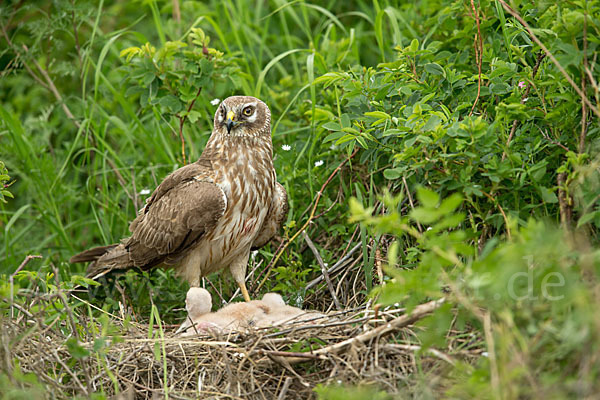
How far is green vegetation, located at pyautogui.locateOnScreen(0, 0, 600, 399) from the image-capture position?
252cm

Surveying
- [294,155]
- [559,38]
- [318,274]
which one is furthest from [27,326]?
[559,38]

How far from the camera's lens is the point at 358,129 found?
4.29 m

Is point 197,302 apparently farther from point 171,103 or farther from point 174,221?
point 171,103

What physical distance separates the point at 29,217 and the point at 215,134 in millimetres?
2051

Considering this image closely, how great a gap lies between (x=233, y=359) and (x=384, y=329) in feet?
2.60

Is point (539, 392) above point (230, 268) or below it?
above

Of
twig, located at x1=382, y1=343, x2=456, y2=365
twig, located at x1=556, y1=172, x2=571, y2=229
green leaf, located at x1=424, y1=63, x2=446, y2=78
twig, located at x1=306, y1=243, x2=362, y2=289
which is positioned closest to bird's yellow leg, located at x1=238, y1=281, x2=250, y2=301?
twig, located at x1=306, y1=243, x2=362, y2=289

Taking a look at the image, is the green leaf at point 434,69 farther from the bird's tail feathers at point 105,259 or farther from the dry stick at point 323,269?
the bird's tail feathers at point 105,259

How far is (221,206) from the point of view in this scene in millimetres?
4328

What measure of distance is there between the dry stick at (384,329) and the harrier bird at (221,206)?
1306 millimetres

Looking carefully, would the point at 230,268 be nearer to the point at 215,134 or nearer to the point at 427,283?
the point at 215,134

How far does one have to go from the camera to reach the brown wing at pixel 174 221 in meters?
4.32

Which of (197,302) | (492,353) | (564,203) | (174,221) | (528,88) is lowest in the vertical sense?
(197,302)

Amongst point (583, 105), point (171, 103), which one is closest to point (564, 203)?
point (583, 105)
